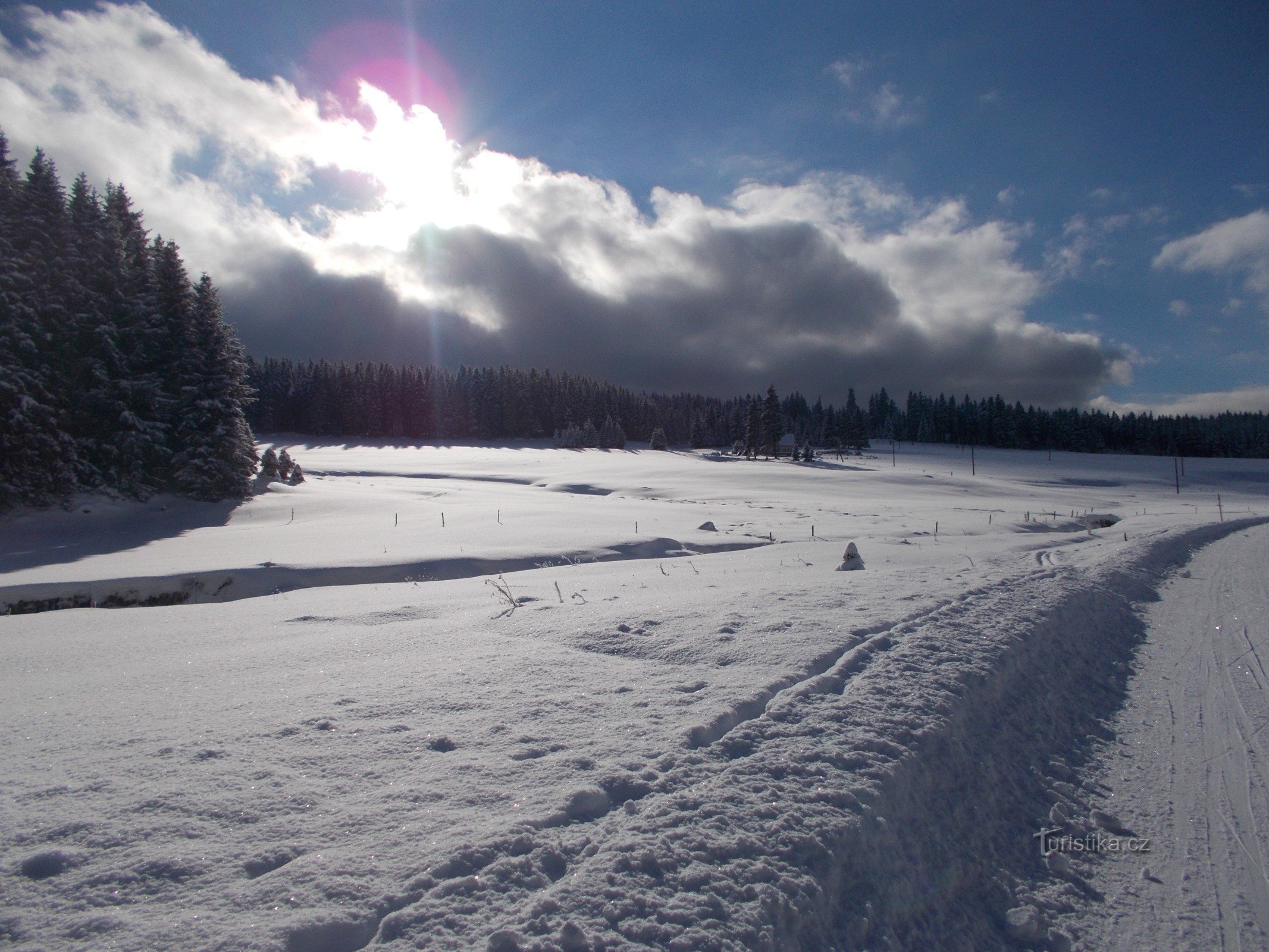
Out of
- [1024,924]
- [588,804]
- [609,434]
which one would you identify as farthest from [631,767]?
[609,434]

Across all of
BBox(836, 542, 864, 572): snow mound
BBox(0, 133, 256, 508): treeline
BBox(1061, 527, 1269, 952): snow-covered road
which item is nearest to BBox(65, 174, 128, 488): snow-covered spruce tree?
BBox(0, 133, 256, 508): treeline

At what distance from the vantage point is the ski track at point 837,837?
2.43m

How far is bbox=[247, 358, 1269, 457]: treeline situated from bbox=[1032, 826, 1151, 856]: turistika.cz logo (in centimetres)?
7081

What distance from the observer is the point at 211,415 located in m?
25.4

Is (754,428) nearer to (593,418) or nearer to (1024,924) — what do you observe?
(593,418)

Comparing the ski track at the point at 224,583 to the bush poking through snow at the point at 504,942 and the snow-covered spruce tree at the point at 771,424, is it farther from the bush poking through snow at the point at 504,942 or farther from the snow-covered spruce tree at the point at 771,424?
the snow-covered spruce tree at the point at 771,424

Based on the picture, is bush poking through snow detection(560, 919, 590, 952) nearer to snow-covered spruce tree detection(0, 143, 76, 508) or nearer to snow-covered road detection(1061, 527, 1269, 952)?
snow-covered road detection(1061, 527, 1269, 952)

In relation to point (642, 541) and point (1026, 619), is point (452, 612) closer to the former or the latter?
point (1026, 619)

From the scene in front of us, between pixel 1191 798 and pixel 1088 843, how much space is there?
120 centimetres

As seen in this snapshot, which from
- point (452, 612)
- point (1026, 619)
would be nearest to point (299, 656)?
point (452, 612)

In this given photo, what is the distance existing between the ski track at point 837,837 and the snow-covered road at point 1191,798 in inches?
1.1

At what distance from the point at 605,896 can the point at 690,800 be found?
0.77 meters

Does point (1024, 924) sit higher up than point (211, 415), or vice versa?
point (211, 415)

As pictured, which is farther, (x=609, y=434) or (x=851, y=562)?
(x=609, y=434)
